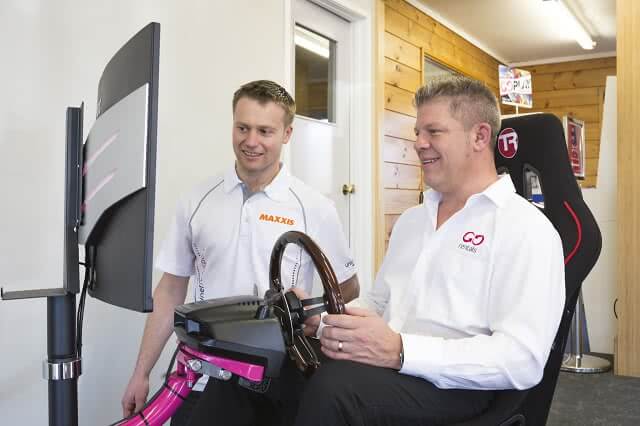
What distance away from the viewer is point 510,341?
1187 mm

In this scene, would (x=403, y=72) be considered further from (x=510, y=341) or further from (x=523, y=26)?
(x=510, y=341)

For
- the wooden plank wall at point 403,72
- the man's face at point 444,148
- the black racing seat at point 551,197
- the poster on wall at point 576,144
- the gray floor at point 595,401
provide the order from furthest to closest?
the wooden plank wall at point 403,72, the poster on wall at point 576,144, the gray floor at point 595,401, the man's face at point 444,148, the black racing seat at point 551,197

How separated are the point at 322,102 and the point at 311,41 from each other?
0.39 metres

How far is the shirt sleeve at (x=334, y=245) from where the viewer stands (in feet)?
6.12

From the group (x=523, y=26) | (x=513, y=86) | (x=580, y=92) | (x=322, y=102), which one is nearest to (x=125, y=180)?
(x=322, y=102)

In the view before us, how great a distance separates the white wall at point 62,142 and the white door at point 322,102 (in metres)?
0.90

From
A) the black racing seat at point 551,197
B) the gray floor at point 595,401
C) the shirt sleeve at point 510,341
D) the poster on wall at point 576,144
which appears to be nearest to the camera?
the shirt sleeve at point 510,341

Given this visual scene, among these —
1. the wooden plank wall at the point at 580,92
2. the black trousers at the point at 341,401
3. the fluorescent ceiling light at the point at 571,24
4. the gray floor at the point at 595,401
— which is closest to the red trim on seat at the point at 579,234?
the black trousers at the point at 341,401

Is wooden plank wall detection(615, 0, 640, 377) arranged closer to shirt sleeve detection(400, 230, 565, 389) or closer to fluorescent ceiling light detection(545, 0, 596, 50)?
fluorescent ceiling light detection(545, 0, 596, 50)

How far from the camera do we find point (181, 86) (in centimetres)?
278

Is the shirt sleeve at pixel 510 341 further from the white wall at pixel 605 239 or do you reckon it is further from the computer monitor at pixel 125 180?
the white wall at pixel 605 239

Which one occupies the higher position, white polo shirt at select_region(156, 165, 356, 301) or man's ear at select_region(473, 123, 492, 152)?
man's ear at select_region(473, 123, 492, 152)

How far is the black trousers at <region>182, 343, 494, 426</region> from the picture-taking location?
1.06 metres

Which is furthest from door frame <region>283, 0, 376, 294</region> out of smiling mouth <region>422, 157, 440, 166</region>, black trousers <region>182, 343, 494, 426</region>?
black trousers <region>182, 343, 494, 426</region>
